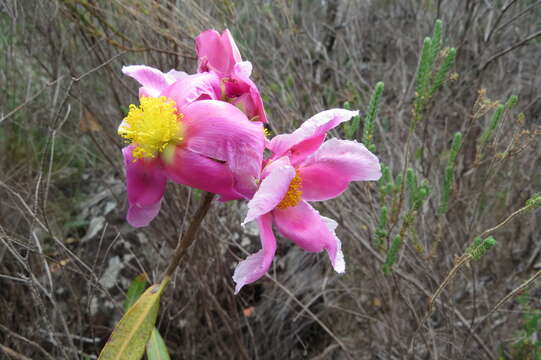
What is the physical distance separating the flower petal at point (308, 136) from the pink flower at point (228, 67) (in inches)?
2.2

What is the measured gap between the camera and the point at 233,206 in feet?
7.07

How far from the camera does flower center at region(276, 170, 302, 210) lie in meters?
0.91

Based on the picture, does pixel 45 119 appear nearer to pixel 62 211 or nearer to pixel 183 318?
pixel 62 211

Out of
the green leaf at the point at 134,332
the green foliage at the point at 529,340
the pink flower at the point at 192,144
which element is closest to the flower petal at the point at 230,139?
the pink flower at the point at 192,144

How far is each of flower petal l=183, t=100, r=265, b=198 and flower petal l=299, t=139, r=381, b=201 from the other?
157mm

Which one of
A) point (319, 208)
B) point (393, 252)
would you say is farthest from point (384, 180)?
point (319, 208)

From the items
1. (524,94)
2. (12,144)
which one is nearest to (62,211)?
(12,144)

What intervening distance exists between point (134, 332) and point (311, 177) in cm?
44

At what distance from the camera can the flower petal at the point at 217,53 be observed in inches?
35.9

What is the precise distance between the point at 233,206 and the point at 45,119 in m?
1.06

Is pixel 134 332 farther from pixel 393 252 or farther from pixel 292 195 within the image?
pixel 393 252

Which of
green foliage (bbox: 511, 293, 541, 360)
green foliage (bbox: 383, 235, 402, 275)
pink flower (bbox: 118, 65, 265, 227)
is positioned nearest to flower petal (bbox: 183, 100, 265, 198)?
pink flower (bbox: 118, 65, 265, 227)

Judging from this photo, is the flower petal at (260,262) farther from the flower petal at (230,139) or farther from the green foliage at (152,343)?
the green foliage at (152,343)

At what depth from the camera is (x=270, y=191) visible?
77 cm
